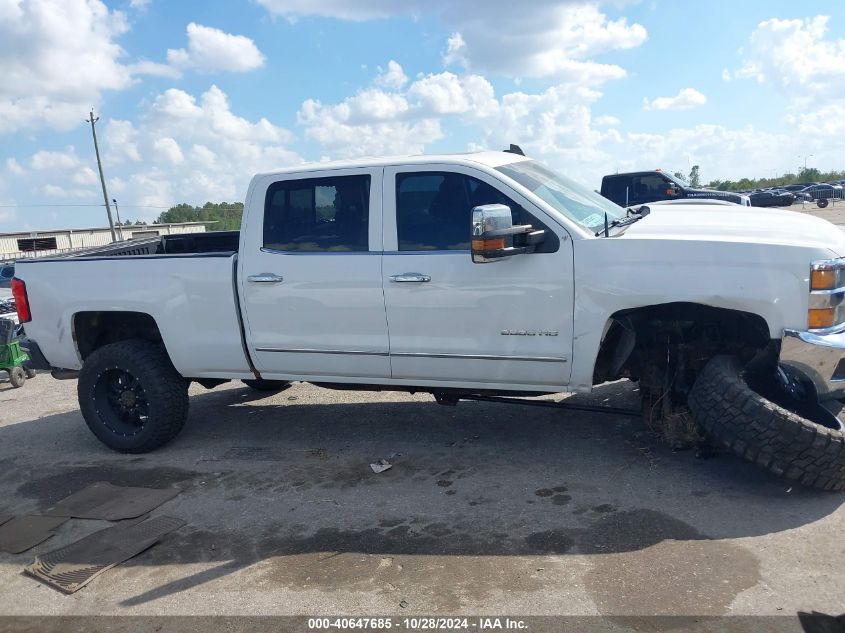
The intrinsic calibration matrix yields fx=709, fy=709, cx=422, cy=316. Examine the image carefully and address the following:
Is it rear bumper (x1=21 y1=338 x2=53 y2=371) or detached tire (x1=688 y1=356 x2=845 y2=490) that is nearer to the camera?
detached tire (x1=688 y1=356 x2=845 y2=490)

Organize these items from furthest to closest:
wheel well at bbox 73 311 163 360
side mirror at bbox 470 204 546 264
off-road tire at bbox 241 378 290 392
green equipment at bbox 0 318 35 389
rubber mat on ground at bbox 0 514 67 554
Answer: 1. green equipment at bbox 0 318 35 389
2. off-road tire at bbox 241 378 290 392
3. wheel well at bbox 73 311 163 360
4. rubber mat on ground at bbox 0 514 67 554
5. side mirror at bbox 470 204 546 264

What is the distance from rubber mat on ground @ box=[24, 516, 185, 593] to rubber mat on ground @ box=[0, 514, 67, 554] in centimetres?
24

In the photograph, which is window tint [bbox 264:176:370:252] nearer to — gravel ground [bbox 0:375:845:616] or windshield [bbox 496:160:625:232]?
windshield [bbox 496:160:625:232]

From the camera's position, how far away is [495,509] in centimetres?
417

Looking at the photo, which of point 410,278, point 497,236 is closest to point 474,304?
point 410,278

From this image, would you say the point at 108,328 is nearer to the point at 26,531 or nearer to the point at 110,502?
the point at 110,502

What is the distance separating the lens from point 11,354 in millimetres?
8648

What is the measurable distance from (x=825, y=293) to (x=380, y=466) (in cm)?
299

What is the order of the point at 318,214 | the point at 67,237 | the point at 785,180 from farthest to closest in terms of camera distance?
the point at 785,180, the point at 67,237, the point at 318,214

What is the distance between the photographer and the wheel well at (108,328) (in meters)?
5.68

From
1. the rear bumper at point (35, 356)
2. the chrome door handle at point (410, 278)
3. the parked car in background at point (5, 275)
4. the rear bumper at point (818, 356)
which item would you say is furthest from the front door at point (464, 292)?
the parked car in background at point (5, 275)

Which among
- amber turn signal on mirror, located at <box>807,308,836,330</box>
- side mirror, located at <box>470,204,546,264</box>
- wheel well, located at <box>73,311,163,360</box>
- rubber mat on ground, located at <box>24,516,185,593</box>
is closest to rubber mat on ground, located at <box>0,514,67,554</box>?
rubber mat on ground, located at <box>24,516,185,593</box>

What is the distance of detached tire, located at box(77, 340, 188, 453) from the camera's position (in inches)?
215

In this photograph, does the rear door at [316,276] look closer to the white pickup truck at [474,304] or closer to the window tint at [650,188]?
the white pickup truck at [474,304]
